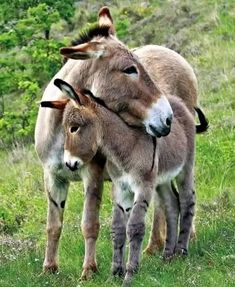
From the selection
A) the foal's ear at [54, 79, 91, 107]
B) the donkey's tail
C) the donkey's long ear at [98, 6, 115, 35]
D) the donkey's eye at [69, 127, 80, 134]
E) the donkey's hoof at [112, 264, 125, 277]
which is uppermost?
the donkey's long ear at [98, 6, 115, 35]

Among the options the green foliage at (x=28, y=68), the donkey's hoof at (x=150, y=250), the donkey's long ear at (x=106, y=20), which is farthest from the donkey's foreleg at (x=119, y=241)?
the green foliage at (x=28, y=68)

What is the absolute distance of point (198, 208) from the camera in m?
8.10

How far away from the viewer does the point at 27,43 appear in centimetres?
1797

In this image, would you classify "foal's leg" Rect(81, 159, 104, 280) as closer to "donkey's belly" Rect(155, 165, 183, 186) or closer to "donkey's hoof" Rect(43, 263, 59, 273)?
"donkey's hoof" Rect(43, 263, 59, 273)

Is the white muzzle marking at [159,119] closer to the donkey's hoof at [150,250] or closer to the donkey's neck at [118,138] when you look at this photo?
the donkey's neck at [118,138]

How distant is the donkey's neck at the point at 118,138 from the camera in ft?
19.7

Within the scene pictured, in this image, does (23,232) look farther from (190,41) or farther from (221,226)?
(190,41)

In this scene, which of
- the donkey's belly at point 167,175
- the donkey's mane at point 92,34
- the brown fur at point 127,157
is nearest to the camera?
the brown fur at point 127,157

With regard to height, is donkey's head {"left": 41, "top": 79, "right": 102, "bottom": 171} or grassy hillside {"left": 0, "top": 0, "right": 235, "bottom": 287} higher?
donkey's head {"left": 41, "top": 79, "right": 102, "bottom": 171}

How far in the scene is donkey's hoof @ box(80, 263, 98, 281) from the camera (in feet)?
20.6

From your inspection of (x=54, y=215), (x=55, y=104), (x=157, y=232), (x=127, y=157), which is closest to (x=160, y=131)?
(x=127, y=157)

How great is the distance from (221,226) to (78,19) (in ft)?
56.7

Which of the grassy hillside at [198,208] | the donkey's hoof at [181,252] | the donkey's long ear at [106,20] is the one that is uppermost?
the donkey's long ear at [106,20]

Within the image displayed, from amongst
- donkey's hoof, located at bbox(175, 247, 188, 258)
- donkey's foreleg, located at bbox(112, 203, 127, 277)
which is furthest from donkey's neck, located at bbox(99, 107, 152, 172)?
donkey's hoof, located at bbox(175, 247, 188, 258)
